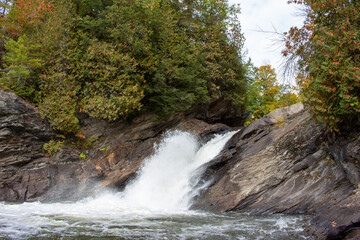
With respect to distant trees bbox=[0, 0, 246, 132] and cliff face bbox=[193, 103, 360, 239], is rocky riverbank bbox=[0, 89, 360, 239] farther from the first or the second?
distant trees bbox=[0, 0, 246, 132]

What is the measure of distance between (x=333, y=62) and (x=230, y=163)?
18.5 feet

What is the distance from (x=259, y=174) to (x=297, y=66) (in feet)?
13.6

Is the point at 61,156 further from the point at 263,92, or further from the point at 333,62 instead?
the point at 263,92

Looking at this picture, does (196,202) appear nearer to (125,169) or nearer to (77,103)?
(125,169)

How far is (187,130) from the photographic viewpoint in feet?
52.9

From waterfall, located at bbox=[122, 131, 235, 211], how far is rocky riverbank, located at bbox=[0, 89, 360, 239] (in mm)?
572

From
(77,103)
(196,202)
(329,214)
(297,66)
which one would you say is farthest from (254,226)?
(77,103)

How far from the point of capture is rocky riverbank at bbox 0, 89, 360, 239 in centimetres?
780

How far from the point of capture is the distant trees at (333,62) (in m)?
7.11

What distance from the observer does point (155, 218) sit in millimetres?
8117

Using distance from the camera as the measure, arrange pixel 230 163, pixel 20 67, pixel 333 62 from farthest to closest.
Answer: pixel 20 67 → pixel 230 163 → pixel 333 62

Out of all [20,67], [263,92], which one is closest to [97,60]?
[20,67]

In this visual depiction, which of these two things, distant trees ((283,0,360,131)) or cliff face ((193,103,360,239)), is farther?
cliff face ((193,103,360,239))

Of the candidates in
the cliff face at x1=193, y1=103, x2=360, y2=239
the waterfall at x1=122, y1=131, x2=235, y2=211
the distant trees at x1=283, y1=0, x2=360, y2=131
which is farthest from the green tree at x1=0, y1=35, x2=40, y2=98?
the distant trees at x1=283, y1=0, x2=360, y2=131
